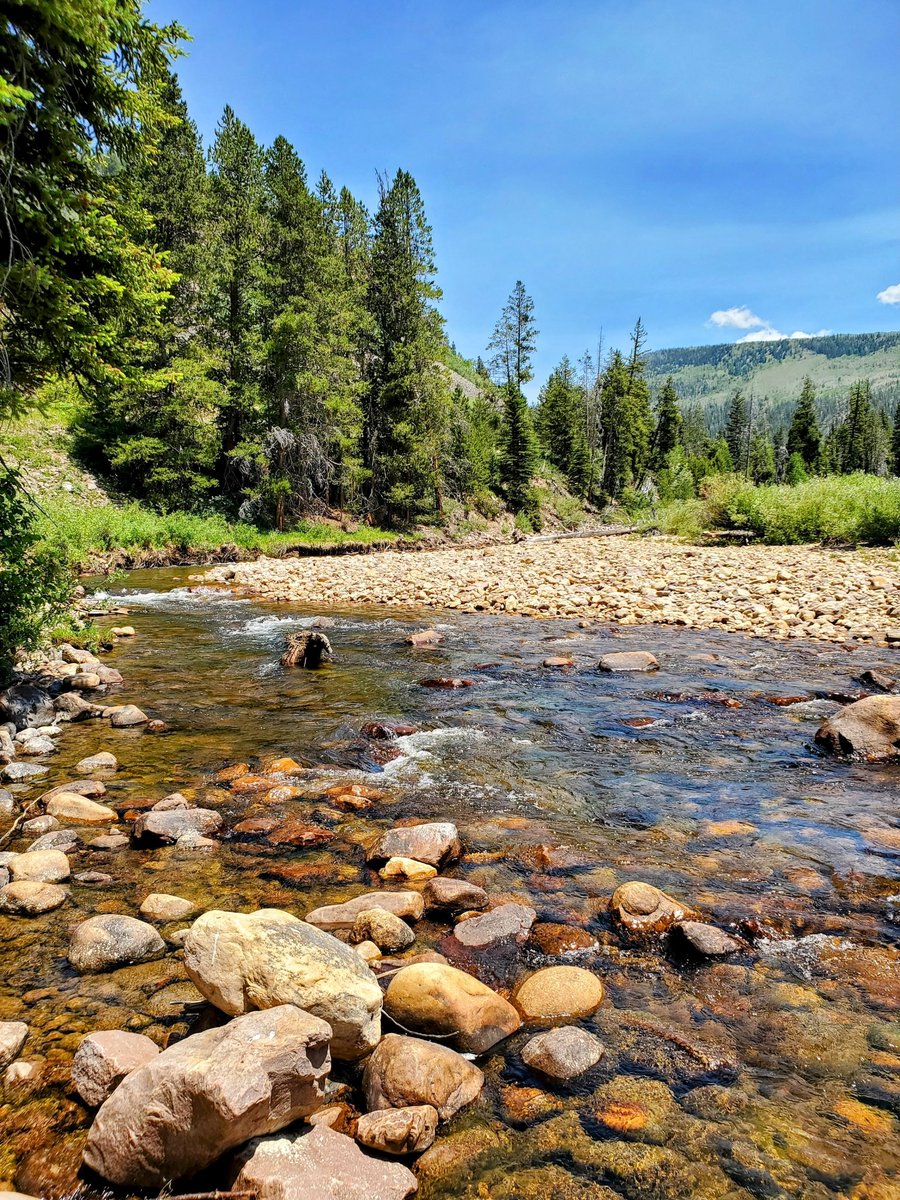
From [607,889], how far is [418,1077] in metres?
1.85

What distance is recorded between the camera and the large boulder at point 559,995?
287 cm

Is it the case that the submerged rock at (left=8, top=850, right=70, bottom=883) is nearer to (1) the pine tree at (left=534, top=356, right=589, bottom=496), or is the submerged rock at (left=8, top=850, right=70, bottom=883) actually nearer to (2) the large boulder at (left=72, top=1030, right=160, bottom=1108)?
(2) the large boulder at (left=72, top=1030, right=160, bottom=1108)

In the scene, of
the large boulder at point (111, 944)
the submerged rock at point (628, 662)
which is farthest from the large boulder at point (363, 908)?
the submerged rock at point (628, 662)

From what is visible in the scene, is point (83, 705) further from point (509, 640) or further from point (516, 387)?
point (516, 387)

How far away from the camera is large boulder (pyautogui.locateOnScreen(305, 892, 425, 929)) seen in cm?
342

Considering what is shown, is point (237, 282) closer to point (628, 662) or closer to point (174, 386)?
point (174, 386)


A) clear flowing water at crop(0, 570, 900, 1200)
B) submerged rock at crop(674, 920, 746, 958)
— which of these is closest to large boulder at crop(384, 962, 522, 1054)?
clear flowing water at crop(0, 570, 900, 1200)

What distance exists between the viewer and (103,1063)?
2.29 metres

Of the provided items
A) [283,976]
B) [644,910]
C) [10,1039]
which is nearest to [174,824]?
[10,1039]

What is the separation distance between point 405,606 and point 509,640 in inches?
192

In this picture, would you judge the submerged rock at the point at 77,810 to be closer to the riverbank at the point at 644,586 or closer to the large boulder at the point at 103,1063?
the large boulder at the point at 103,1063

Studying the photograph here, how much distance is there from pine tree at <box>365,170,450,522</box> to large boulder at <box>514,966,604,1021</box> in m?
31.5

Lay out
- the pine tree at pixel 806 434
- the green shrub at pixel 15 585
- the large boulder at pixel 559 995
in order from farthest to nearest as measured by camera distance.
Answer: the pine tree at pixel 806 434 → the green shrub at pixel 15 585 → the large boulder at pixel 559 995

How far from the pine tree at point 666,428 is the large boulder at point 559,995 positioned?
248 ft
